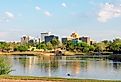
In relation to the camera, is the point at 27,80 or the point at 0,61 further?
the point at 0,61

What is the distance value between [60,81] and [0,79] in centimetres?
455

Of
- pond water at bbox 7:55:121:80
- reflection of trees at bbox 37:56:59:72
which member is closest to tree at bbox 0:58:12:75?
pond water at bbox 7:55:121:80

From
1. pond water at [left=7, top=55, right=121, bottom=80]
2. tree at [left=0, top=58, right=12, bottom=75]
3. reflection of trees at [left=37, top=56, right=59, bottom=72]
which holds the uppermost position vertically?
tree at [left=0, top=58, right=12, bottom=75]

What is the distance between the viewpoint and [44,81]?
26891 mm

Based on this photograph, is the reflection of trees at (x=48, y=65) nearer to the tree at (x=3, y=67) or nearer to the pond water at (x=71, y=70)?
the pond water at (x=71, y=70)

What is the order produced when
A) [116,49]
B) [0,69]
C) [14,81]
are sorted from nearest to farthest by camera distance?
[14,81] → [0,69] → [116,49]

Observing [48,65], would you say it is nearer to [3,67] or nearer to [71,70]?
[71,70]

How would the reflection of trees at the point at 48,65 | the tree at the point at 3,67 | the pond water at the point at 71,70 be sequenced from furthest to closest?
the reflection of trees at the point at 48,65 → the pond water at the point at 71,70 → the tree at the point at 3,67

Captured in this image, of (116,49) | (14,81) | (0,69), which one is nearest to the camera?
(14,81)

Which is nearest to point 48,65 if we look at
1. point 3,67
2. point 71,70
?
point 71,70

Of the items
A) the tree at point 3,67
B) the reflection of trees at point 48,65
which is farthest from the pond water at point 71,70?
the tree at point 3,67

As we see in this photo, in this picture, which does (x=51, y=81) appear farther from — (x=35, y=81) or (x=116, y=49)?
(x=116, y=49)

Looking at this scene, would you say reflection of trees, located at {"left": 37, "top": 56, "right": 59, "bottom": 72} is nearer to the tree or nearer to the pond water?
the pond water

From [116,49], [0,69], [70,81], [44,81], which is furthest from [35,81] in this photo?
[116,49]
